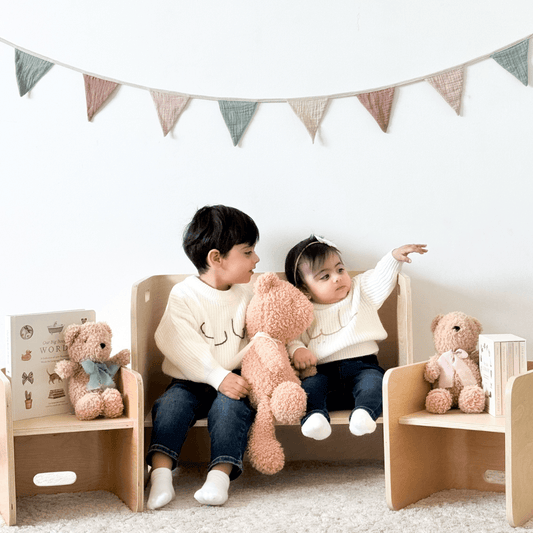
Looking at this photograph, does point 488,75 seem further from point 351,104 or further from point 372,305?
point 372,305

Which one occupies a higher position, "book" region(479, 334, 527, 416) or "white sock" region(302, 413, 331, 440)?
"book" region(479, 334, 527, 416)

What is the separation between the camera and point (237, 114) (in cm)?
169

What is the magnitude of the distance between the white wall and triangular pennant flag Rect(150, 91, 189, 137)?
0.02 m

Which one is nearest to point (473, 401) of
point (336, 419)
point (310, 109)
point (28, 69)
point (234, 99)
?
point (336, 419)

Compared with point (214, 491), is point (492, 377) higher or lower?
higher

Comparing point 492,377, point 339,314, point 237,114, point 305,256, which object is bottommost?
point 492,377

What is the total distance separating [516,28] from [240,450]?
51.8 inches

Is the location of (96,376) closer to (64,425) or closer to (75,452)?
(64,425)

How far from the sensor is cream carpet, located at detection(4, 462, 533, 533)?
3.83ft

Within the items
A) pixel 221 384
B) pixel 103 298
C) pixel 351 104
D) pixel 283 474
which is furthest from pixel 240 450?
pixel 351 104

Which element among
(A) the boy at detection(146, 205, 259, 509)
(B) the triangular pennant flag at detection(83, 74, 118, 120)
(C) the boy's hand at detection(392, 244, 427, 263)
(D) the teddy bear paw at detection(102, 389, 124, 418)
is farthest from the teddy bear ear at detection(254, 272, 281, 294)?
(B) the triangular pennant flag at detection(83, 74, 118, 120)

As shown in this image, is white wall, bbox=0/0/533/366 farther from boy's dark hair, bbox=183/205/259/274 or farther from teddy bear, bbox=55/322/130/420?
teddy bear, bbox=55/322/130/420

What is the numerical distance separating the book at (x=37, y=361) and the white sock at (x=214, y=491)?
0.37 metres

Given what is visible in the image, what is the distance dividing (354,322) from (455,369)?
11.4 inches
